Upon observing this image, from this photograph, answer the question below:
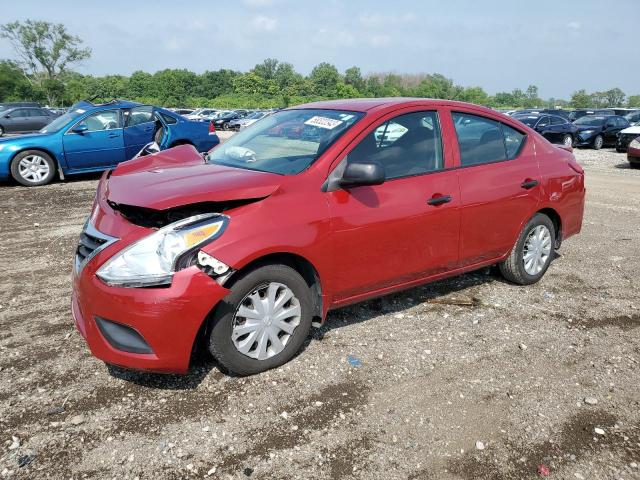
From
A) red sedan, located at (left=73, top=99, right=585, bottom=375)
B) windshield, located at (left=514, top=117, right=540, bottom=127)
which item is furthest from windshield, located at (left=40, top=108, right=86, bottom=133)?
windshield, located at (left=514, top=117, right=540, bottom=127)

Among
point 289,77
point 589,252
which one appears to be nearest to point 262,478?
point 589,252

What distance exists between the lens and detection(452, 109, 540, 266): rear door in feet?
14.3

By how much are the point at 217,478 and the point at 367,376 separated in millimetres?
1254

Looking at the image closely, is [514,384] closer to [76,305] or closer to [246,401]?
[246,401]

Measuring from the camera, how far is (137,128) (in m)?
11.4

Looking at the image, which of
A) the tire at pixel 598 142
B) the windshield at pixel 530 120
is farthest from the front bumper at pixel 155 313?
the tire at pixel 598 142

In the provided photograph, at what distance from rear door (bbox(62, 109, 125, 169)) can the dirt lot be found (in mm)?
6504

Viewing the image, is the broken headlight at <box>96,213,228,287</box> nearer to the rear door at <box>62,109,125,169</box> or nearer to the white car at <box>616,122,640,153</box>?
the rear door at <box>62,109,125,169</box>

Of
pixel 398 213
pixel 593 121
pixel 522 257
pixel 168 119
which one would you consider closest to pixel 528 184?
pixel 522 257

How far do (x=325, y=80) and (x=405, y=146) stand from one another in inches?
3620

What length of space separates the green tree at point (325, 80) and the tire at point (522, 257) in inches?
3308

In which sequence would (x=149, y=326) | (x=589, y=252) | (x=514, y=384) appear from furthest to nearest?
(x=589, y=252), (x=514, y=384), (x=149, y=326)

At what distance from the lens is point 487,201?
4.42 m

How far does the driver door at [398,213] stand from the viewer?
3635 millimetres
